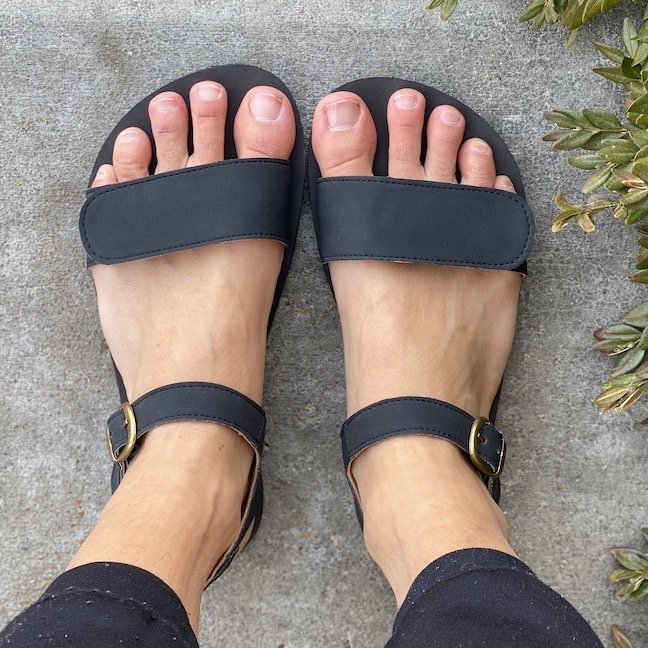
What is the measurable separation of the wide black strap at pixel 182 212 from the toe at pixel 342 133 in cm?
9

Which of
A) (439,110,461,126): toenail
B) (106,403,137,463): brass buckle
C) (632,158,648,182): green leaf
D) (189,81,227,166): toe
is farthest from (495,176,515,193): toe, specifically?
(106,403,137,463): brass buckle

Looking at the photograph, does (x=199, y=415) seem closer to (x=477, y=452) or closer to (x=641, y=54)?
(x=477, y=452)

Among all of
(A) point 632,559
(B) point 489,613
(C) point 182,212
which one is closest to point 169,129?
(C) point 182,212

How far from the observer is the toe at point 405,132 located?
3.41 ft

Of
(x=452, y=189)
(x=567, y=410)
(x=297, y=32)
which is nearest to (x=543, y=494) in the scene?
(x=567, y=410)

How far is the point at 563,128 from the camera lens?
36.8 inches

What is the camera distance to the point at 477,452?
0.99 metres

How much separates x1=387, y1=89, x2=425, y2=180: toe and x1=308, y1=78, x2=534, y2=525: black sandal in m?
0.05

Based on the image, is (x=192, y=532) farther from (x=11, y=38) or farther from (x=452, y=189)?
(x=11, y=38)

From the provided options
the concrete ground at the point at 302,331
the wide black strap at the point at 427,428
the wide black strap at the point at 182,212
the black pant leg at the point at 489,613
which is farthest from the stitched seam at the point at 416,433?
the wide black strap at the point at 182,212

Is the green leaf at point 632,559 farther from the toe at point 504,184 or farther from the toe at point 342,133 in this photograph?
the toe at point 342,133

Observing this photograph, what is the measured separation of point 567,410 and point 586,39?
0.60 meters

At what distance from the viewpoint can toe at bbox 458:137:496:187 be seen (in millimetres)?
1054

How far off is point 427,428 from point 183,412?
364 millimetres
